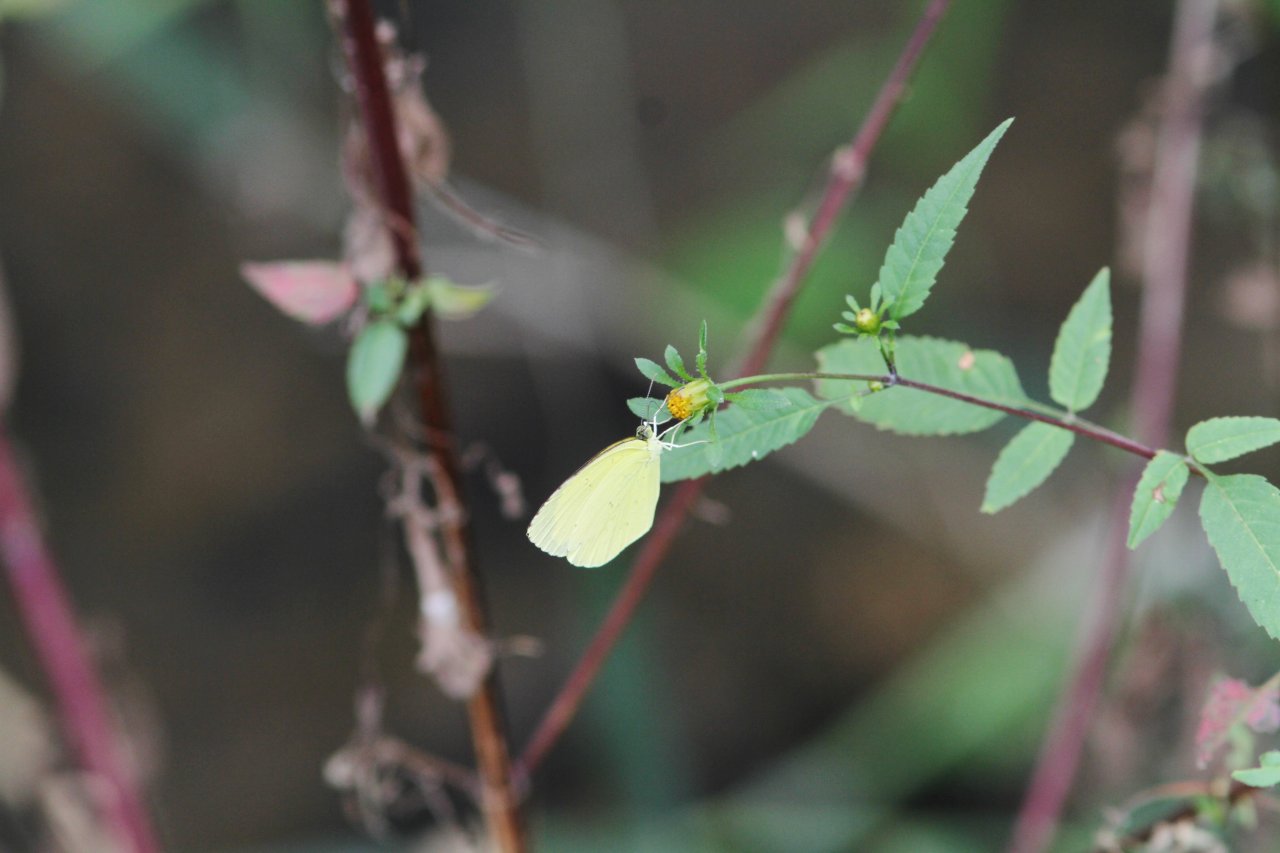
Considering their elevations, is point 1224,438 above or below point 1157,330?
below

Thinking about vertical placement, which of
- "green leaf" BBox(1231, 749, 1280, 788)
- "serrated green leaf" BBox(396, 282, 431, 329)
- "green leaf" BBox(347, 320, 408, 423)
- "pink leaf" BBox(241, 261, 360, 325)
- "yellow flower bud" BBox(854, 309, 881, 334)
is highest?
"pink leaf" BBox(241, 261, 360, 325)

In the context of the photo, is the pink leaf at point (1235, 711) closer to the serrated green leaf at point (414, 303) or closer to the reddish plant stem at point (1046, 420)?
the reddish plant stem at point (1046, 420)

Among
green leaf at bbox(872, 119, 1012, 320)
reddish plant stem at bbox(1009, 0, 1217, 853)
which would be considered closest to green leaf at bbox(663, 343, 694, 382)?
green leaf at bbox(872, 119, 1012, 320)

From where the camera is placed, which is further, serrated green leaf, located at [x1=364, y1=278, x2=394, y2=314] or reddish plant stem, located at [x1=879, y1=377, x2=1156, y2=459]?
serrated green leaf, located at [x1=364, y1=278, x2=394, y2=314]

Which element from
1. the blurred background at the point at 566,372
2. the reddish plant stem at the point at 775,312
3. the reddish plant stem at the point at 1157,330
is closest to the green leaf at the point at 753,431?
the reddish plant stem at the point at 775,312

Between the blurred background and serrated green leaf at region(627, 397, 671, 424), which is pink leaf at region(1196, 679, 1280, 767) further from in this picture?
the blurred background

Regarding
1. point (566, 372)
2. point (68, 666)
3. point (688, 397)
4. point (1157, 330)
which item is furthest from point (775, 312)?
point (566, 372)

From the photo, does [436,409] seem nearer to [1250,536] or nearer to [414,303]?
[414,303]
